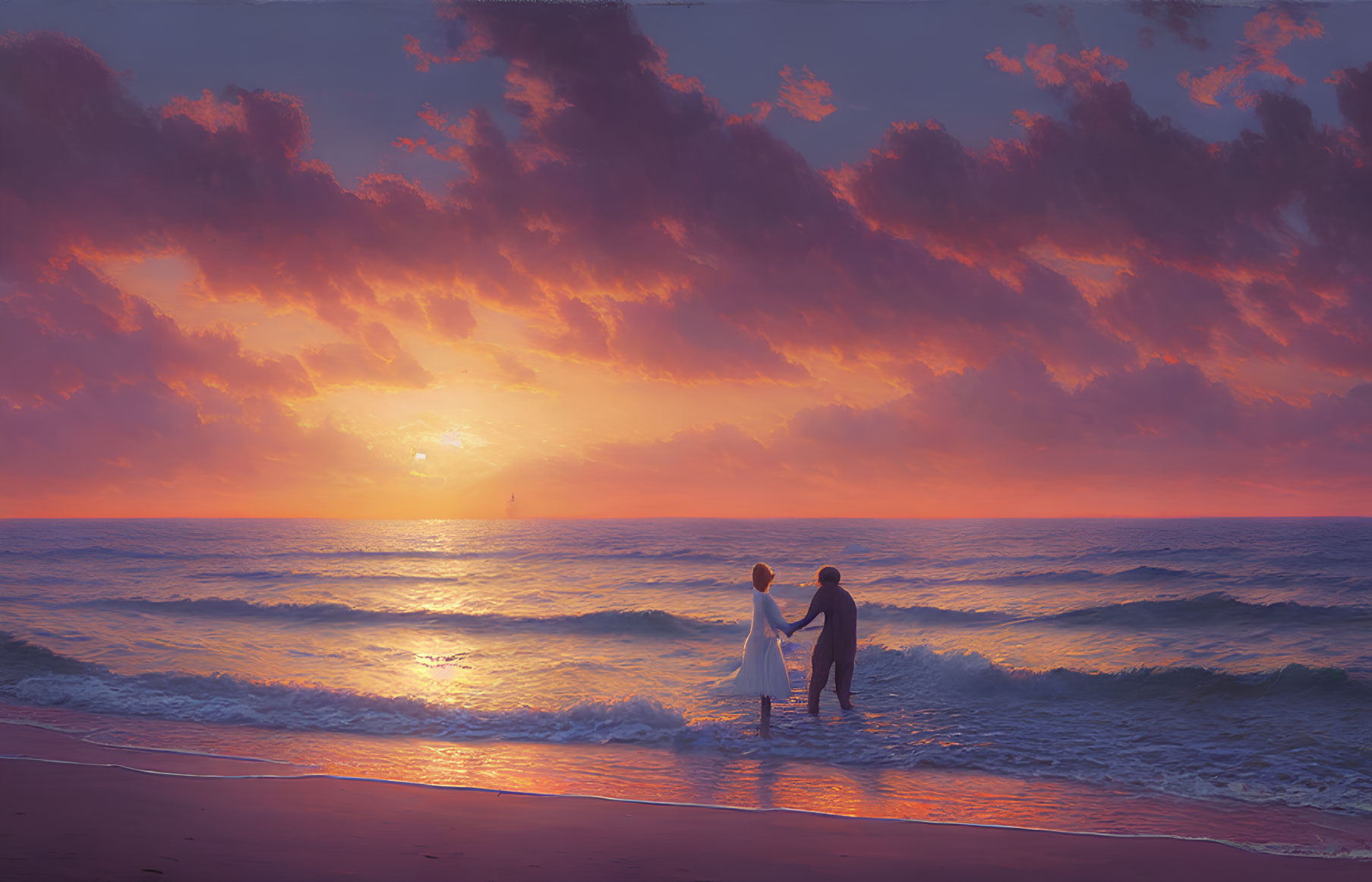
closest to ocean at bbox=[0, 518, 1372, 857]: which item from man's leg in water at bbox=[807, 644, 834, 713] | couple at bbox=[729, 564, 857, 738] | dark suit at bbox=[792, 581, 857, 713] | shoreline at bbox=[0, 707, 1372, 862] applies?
shoreline at bbox=[0, 707, 1372, 862]

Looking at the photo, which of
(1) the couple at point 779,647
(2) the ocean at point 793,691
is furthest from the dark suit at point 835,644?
(2) the ocean at point 793,691

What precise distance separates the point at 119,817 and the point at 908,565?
114 ft

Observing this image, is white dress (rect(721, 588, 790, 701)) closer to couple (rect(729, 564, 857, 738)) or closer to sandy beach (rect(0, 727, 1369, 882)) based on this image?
couple (rect(729, 564, 857, 738))

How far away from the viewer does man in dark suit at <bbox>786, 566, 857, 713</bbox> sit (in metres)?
10.2

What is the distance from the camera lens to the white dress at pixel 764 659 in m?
8.27

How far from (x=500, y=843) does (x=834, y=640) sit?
615cm

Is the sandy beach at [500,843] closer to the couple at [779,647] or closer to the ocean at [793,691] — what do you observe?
the ocean at [793,691]

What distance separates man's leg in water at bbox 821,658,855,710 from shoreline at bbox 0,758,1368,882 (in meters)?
4.53

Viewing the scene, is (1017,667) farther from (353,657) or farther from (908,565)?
(908,565)

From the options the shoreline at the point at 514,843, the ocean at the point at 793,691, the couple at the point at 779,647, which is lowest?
the ocean at the point at 793,691

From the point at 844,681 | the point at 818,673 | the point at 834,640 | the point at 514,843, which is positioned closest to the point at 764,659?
the point at 818,673

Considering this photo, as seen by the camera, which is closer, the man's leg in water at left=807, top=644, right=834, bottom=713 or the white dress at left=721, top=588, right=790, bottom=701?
the white dress at left=721, top=588, right=790, bottom=701

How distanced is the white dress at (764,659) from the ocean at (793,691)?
2.47 feet

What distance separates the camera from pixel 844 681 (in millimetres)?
10445
